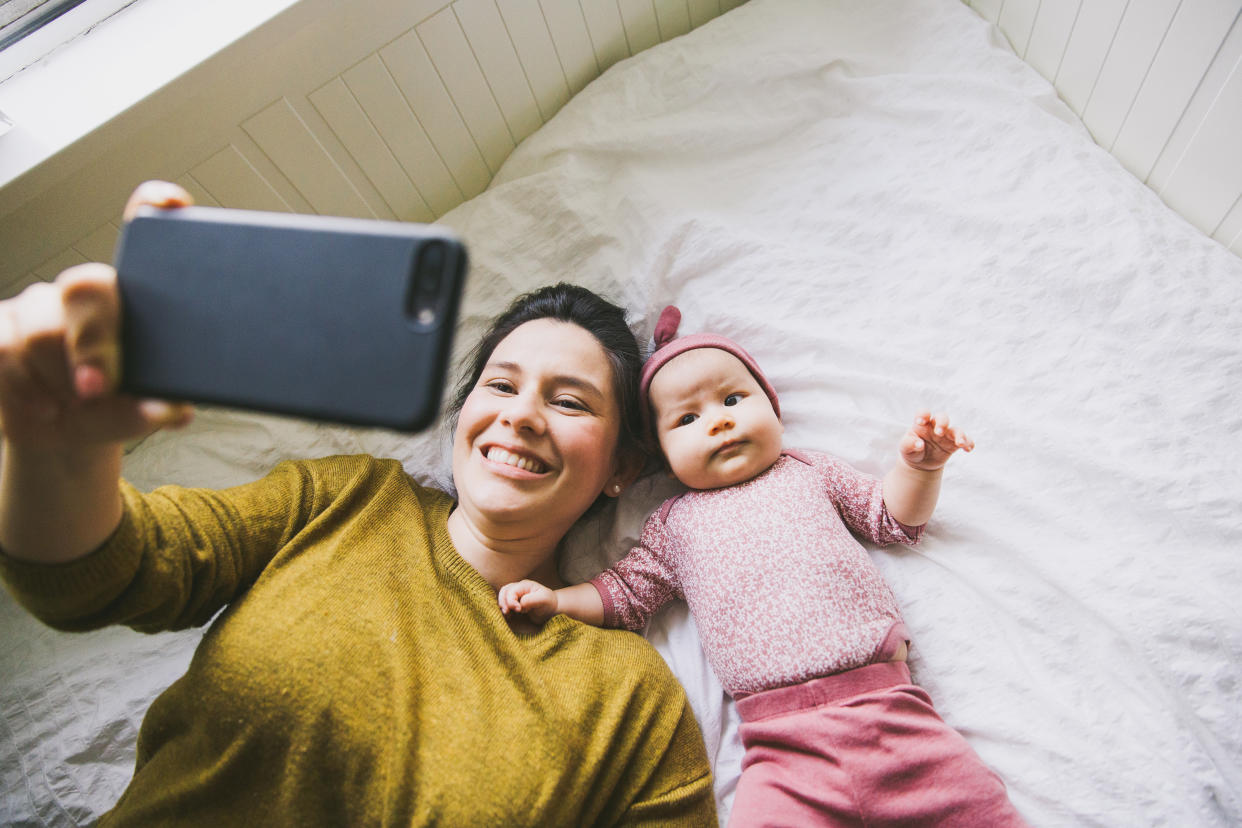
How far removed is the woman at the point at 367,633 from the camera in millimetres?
626

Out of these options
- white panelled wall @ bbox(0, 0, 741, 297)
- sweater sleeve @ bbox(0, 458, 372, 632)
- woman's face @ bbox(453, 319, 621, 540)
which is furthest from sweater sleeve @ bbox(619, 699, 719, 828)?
white panelled wall @ bbox(0, 0, 741, 297)

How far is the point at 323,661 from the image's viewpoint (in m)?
0.74

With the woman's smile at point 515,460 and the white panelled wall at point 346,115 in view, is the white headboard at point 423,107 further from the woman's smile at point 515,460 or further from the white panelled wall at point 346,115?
the woman's smile at point 515,460

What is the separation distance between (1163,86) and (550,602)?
1120mm

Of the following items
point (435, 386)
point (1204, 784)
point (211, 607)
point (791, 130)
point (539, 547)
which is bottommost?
point (1204, 784)

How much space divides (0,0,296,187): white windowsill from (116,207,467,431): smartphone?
506 mm

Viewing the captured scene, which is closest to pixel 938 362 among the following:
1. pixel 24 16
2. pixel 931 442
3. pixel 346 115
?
pixel 931 442

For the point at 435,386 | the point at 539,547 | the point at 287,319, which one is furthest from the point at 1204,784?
the point at 287,319

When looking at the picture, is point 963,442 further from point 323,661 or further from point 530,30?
point 530,30

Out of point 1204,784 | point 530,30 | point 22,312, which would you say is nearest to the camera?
point 22,312

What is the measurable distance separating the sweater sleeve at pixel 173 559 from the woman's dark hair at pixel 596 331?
0.33m

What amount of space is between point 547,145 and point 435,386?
859mm

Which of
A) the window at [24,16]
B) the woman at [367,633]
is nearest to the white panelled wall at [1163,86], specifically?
the woman at [367,633]

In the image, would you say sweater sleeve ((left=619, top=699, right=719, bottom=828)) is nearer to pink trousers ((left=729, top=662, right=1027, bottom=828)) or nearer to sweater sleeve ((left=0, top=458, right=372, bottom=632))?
pink trousers ((left=729, top=662, right=1027, bottom=828))
